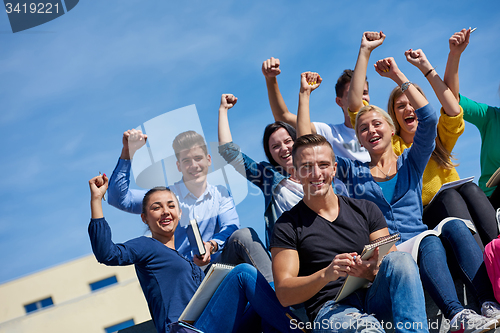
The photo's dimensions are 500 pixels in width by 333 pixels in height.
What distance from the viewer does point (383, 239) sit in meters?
2.20

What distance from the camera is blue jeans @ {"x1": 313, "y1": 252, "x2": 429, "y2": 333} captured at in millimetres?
2139

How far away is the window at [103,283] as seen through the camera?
27.9 meters

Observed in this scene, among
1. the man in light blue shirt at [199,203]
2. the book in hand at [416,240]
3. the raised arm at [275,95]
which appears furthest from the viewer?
the raised arm at [275,95]

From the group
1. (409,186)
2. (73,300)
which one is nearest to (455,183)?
(409,186)

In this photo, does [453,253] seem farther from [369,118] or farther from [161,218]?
[161,218]

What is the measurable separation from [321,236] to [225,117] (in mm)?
1718

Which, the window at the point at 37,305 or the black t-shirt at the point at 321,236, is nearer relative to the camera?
the black t-shirt at the point at 321,236

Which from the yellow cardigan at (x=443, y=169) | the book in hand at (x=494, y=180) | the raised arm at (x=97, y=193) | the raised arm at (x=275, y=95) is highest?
the raised arm at (x=275, y=95)

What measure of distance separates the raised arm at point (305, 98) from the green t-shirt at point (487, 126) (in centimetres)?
128

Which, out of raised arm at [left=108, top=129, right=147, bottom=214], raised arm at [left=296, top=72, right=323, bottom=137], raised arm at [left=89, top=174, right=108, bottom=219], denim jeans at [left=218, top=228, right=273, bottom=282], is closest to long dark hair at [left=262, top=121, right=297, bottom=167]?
raised arm at [left=296, top=72, right=323, bottom=137]

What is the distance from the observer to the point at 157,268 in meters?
2.96

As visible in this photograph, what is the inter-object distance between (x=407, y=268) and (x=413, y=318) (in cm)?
23

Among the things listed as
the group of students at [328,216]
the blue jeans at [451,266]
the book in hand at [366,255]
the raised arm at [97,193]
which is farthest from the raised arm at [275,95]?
the book in hand at [366,255]

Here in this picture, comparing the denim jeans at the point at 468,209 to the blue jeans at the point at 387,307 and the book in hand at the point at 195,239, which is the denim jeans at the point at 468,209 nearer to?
the blue jeans at the point at 387,307
